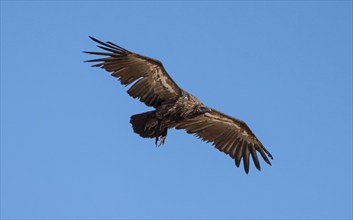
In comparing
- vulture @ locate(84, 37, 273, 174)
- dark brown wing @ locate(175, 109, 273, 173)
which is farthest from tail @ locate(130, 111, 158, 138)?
dark brown wing @ locate(175, 109, 273, 173)

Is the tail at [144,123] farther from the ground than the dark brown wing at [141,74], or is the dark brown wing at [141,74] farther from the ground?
the dark brown wing at [141,74]

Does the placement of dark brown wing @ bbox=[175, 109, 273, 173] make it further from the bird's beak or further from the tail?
the tail

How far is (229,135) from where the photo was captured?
2131cm

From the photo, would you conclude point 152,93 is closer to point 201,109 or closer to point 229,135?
point 201,109

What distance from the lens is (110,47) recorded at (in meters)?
18.9

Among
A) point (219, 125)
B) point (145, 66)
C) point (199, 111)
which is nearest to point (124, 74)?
point (145, 66)

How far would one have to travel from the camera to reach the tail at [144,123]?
19.2 meters

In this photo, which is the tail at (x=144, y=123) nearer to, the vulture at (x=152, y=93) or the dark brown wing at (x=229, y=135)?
the vulture at (x=152, y=93)

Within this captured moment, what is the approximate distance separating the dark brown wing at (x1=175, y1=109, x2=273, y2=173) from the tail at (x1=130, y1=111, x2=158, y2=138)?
1.56m

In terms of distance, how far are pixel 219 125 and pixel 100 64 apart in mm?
3865

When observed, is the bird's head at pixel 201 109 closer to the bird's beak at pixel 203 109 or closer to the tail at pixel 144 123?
the bird's beak at pixel 203 109

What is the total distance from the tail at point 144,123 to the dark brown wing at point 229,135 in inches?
61.3

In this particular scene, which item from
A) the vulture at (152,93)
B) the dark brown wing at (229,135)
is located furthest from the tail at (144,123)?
the dark brown wing at (229,135)

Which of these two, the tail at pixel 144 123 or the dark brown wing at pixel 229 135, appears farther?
the dark brown wing at pixel 229 135
